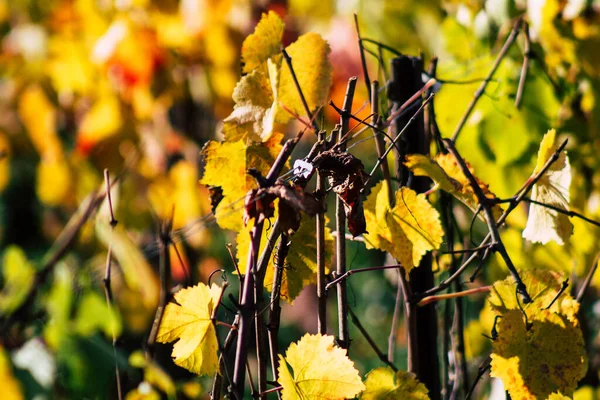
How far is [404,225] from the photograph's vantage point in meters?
0.69

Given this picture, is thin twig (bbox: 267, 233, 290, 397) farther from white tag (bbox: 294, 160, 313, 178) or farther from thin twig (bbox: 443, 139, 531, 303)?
thin twig (bbox: 443, 139, 531, 303)

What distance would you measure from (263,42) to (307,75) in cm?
6

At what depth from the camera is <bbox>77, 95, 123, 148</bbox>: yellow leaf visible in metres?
2.37

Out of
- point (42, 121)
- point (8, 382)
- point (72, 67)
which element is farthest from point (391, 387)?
point (42, 121)

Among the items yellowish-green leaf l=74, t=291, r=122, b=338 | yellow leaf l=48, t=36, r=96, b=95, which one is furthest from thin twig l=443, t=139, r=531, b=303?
yellow leaf l=48, t=36, r=96, b=95

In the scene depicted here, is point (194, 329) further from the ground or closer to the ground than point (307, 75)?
closer to the ground

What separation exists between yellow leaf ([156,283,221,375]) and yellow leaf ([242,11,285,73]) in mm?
256

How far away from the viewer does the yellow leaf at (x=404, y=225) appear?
68 cm

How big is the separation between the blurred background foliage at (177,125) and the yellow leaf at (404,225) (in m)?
0.09

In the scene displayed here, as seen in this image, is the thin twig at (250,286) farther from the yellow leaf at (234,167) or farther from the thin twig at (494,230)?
the thin twig at (494,230)

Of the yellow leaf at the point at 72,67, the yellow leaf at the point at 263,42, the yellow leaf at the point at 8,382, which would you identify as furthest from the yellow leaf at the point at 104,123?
the yellow leaf at the point at 263,42

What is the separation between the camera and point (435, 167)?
0.72m

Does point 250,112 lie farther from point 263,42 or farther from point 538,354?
point 538,354

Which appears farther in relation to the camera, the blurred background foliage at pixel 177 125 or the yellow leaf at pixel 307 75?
the blurred background foliage at pixel 177 125
